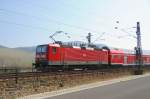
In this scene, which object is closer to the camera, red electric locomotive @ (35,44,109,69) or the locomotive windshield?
red electric locomotive @ (35,44,109,69)

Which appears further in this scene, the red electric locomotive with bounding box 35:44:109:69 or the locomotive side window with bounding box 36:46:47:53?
the locomotive side window with bounding box 36:46:47:53

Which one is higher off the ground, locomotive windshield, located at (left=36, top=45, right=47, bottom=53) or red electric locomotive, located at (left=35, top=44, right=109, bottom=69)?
locomotive windshield, located at (left=36, top=45, right=47, bottom=53)

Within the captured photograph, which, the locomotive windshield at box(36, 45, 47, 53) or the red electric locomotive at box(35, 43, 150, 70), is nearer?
the red electric locomotive at box(35, 43, 150, 70)

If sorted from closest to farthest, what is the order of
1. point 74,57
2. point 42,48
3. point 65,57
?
point 42,48 → point 65,57 → point 74,57

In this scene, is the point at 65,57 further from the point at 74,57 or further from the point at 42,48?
the point at 42,48

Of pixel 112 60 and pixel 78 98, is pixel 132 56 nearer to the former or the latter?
pixel 112 60

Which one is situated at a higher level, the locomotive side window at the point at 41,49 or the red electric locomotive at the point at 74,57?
the locomotive side window at the point at 41,49

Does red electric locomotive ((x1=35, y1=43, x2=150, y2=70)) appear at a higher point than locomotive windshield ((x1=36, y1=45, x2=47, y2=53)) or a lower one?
lower

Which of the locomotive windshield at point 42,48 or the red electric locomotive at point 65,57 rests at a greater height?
the locomotive windshield at point 42,48

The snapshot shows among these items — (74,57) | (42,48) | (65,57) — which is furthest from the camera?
(74,57)

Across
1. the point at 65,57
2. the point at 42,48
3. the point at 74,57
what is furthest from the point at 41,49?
the point at 74,57

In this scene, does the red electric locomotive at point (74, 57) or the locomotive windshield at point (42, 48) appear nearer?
the red electric locomotive at point (74, 57)

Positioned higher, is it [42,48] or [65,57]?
[42,48]

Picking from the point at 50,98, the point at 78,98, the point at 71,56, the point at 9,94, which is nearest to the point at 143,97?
the point at 78,98
